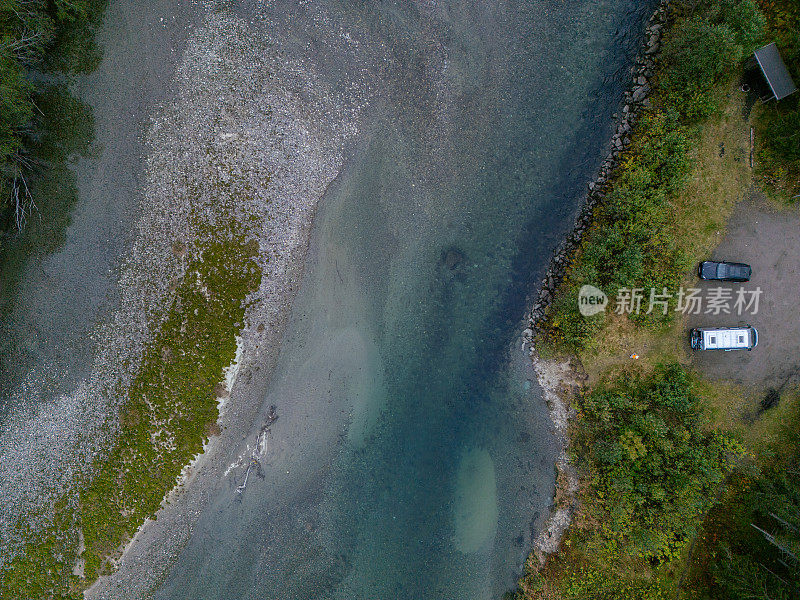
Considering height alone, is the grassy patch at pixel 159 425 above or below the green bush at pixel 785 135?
below

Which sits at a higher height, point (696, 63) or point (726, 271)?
point (696, 63)

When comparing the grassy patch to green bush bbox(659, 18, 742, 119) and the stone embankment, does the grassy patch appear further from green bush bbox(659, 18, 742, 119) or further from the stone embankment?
green bush bbox(659, 18, 742, 119)

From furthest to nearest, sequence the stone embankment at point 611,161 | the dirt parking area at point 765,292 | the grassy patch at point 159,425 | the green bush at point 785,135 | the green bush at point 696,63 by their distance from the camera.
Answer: the grassy patch at point 159,425 → the stone embankment at point 611,161 → the dirt parking area at point 765,292 → the green bush at point 785,135 → the green bush at point 696,63

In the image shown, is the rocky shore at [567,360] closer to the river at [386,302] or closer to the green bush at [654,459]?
the river at [386,302]

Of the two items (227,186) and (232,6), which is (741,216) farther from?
(232,6)

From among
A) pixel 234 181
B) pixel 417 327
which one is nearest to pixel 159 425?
pixel 234 181

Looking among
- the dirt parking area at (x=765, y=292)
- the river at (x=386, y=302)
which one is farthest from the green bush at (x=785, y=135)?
the river at (x=386, y=302)

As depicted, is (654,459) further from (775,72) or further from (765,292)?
(775,72)
